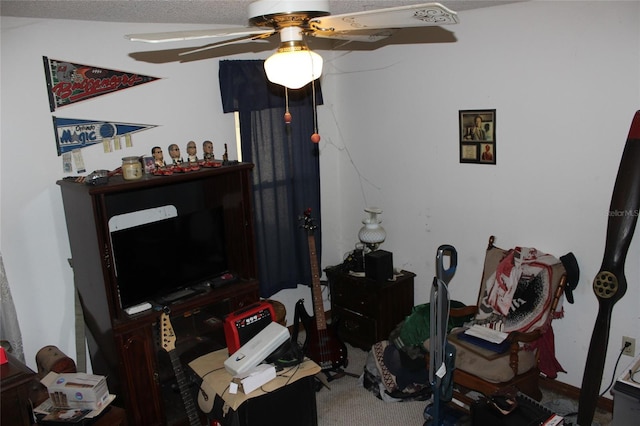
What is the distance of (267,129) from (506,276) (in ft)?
6.36

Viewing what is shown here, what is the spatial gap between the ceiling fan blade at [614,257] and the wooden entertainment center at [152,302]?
6.63 feet

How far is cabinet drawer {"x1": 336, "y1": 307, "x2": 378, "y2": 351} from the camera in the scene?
3.88 meters

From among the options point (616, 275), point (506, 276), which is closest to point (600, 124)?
point (616, 275)

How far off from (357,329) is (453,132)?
5.40 ft

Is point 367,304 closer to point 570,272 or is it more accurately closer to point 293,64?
point 570,272

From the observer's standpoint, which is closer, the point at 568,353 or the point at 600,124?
the point at 600,124

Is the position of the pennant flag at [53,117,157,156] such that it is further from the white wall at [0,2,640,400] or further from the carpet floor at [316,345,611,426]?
the carpet floor at [316,345,611,426]

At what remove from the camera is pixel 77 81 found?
2953mm

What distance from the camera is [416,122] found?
3807 millimetres

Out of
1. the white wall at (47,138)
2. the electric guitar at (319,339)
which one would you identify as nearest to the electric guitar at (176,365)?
the white wall at (47,138)

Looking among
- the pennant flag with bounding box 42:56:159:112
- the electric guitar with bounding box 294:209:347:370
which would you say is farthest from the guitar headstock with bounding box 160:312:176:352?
the pennant flag with bounding box 42:56:159:112

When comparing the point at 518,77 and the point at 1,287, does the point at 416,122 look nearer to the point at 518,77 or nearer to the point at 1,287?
the point at 518,77

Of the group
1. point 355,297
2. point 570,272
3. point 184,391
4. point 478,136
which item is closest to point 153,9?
point 184,391

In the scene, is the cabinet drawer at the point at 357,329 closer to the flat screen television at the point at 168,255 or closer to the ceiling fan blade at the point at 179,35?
the flat screen television at the point at 168,255
